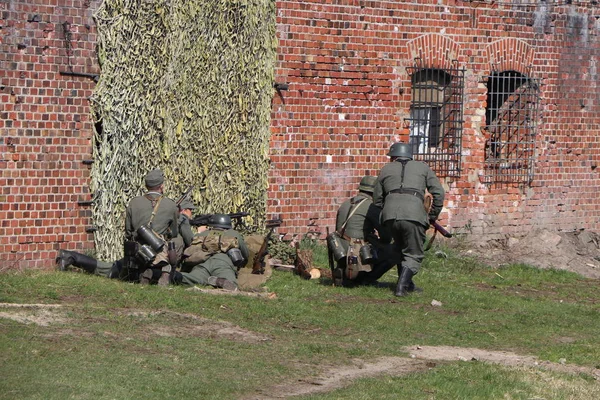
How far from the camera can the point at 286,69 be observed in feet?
53.3

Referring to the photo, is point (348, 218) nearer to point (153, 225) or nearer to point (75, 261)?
point (153, 225)

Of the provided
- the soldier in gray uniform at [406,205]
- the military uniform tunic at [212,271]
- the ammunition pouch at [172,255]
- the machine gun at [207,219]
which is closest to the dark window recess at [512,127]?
the machine gun at [207,219]

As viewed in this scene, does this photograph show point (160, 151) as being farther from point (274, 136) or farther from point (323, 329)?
point (323, 329)

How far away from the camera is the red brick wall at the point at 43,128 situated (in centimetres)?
1360

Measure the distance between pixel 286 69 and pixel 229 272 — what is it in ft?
12.9

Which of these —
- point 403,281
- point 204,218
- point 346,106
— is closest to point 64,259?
point 204,218

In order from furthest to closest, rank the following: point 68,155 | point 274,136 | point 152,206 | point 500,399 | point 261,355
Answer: point 274,136 → point 68,155 → point 152,206 → point 261,355 → point 500,399

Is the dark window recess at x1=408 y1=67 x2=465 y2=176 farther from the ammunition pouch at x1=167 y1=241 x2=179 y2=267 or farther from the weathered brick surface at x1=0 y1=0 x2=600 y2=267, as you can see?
the ammunition pouch at x1=167 y1=241 x2=179 y2=267

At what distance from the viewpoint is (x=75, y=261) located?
1362 cm

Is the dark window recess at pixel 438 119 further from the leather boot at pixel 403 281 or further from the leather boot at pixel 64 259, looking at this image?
the leather boot at pixel 64 259

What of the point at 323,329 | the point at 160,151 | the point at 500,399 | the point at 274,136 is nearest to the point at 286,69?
the point at 274,136

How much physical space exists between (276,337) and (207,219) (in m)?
3.76

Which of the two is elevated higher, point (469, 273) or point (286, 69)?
point (286, 69)

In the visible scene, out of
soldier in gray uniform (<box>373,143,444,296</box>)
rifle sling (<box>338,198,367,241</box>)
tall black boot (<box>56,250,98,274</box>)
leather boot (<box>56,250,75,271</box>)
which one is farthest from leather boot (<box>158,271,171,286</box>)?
soldier in gray uniform (<box>373,143,444,296</box>)
